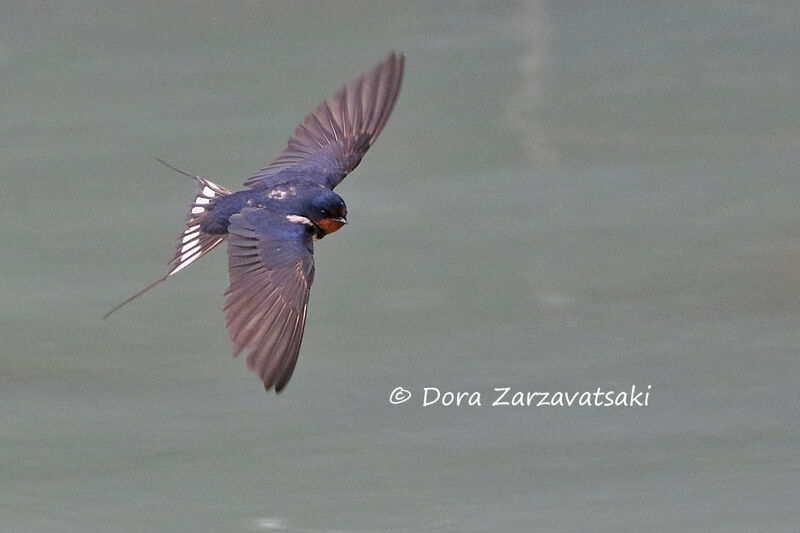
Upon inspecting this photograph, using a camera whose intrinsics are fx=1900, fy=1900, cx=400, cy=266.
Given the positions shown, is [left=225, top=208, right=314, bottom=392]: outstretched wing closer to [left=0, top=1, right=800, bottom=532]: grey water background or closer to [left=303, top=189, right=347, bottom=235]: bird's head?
[left=303, top=189, right=347, bottom=235]: bird's head

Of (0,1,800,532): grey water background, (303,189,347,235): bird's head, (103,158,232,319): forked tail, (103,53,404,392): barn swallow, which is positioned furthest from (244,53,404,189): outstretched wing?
(0,1,800,532): grey water background

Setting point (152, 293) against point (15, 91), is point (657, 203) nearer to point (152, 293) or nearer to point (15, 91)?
point (152, 293)

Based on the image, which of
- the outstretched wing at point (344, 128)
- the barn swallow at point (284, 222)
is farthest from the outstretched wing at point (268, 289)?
the outstretched wing at point (344, 128)

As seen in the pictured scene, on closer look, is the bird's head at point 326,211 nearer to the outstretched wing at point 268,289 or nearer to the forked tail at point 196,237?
the outstretched wing at point 268,289

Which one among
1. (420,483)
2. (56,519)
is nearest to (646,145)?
(420,483)

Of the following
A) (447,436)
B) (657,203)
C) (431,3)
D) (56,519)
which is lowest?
(56,519)

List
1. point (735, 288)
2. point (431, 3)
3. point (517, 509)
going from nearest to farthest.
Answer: point (517, 509) → point (735, 288) → point (431, 3)

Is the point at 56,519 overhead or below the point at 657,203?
below
